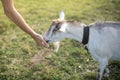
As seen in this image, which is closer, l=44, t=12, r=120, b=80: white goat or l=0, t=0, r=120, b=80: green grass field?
l=44, t=12, r=120, b=80: white goat

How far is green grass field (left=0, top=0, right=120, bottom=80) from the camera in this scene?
4660 mm

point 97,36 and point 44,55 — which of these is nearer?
point 97,36

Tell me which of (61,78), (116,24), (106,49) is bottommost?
(61,78)

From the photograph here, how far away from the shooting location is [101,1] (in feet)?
27.9

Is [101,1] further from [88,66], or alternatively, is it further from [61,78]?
[61,78]

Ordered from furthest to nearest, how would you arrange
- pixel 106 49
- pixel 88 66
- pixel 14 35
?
1. pixel 14 35
2. pixel 88 66
3. pixel 106 49

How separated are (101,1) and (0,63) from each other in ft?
15.0

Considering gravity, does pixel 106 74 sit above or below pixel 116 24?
below

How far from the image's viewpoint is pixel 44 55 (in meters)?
5.31

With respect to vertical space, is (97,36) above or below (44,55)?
above

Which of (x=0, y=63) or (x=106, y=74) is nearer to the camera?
(x=106, y=74)

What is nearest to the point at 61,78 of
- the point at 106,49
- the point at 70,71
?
the point at 70,71

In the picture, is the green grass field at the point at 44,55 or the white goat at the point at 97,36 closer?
the white goat at the point at 97,36

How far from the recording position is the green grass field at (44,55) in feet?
Result: 15.3
